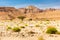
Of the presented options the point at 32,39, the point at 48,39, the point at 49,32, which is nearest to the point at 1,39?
the point at 32,39

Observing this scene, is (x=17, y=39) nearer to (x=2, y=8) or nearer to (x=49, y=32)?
(x=49, y=32)

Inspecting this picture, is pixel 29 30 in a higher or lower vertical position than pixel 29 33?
lower

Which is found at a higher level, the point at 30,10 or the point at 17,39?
the point at 17,39

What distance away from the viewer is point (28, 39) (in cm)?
1560

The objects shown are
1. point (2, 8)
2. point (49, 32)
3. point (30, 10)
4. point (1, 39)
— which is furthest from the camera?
point (30, 10)

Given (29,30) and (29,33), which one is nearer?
(29,33)

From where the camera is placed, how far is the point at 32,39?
15609 mm

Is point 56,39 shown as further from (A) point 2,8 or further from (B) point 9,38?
(A) point 2,8

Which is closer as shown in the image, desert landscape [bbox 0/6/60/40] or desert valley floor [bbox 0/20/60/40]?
desert valley floor [bbox 0/20/60/40]

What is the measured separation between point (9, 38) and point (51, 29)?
225 inches

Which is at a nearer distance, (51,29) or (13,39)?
(13,39)

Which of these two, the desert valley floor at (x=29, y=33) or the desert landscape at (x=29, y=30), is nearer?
the desert valley floor at (x=29, y=33)

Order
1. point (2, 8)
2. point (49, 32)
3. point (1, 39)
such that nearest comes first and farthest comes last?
1. point (1, 39)
2. point (49, 32)
3. point (2, 8)

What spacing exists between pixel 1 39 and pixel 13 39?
97cm
